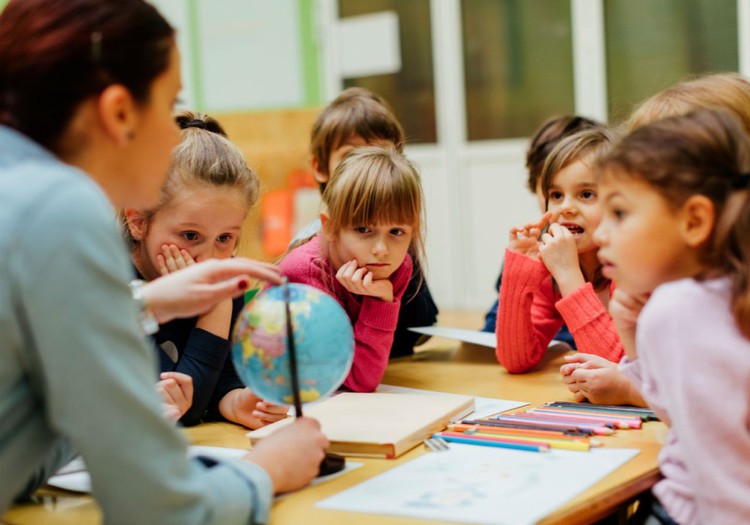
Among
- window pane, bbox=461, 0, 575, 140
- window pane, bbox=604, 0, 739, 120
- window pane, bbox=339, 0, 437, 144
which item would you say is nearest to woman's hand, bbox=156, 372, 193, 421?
window pane, bbox=604, 0, 739, 120

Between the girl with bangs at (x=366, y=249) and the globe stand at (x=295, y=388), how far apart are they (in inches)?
23.3

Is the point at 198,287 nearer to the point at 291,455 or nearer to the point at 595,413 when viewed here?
the point at 291,455

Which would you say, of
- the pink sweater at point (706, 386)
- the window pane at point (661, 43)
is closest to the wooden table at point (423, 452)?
the pink sweater at point (706, 386)

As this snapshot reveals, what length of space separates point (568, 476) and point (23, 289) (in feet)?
2.66

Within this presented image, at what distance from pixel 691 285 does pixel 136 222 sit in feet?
4.19

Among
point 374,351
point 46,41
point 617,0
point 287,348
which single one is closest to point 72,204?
point 46,41

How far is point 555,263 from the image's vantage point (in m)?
2.24

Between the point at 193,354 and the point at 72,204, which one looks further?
the point at 193,354

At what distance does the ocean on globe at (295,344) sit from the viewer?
54.5 inches

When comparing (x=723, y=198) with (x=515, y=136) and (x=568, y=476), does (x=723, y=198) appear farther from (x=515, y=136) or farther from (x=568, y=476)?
(x=515, y=136)

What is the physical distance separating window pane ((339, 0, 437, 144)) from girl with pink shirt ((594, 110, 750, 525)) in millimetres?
5500

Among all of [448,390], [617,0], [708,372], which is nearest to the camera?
[708,372]

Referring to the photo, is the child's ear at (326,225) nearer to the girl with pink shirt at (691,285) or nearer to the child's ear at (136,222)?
the child's ear at (136,222)

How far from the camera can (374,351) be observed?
2.07 meters
